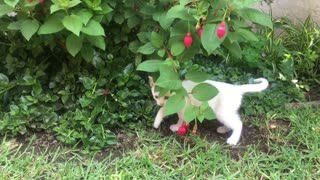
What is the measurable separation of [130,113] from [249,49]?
1194mm

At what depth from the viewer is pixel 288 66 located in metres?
3.50

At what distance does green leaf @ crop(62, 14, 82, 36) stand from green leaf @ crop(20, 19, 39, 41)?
22 cm

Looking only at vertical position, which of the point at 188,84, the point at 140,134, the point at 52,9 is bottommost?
the point at 140,134

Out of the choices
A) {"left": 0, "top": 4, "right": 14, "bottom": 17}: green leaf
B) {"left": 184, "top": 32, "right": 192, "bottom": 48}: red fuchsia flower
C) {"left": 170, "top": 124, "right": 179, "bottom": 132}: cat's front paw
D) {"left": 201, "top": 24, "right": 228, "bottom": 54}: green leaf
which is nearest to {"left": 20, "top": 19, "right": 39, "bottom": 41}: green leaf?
{"left": 0, "top": 4, "right": 14, "bottom": 17}: green leaf

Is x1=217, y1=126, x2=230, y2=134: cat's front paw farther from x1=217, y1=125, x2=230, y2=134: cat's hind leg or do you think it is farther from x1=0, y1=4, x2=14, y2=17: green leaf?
x1=0, y1=4, x2=14, y2=17: green leaf

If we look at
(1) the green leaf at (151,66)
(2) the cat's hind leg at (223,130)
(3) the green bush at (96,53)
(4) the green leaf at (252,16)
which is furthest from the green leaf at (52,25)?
(2) the cat's hind leg at (223,130)

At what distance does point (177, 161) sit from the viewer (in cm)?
262

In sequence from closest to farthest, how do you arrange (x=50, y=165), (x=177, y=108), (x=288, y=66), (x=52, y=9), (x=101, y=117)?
(x=52, y=9)
(x=177, y=108)
(x=50, y=165)
(x=101, y=117)
(x=288, y=66)

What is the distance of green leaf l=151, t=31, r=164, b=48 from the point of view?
8.24ft

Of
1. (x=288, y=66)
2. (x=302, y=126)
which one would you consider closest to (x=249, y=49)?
(x=288, y=66)

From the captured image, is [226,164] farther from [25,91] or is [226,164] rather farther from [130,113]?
[25,91]

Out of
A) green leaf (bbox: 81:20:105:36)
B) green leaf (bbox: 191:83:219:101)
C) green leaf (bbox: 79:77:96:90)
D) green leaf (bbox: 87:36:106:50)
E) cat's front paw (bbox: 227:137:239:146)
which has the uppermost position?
green leaf (bbox: 81:20:105:36)

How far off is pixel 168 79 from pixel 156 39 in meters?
0.31

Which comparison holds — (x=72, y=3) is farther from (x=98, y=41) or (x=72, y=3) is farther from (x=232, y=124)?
(x=232, y=124)
